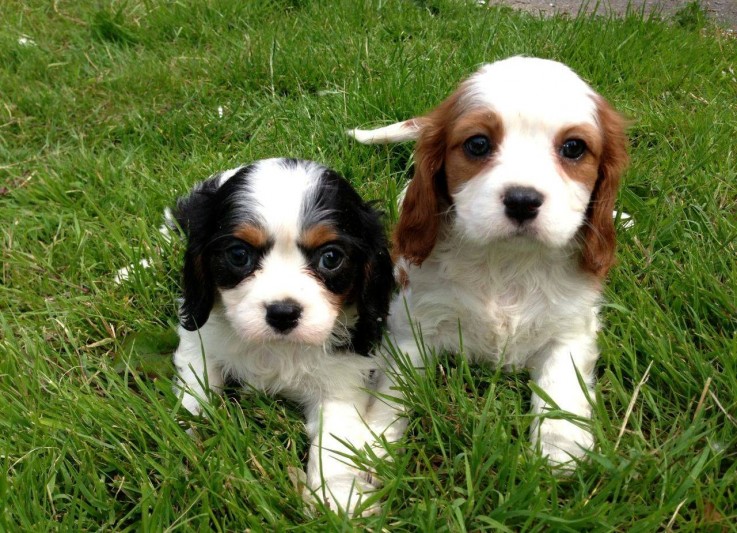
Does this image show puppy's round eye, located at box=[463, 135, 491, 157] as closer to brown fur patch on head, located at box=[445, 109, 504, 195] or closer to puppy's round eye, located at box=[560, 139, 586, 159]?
brown fur patch on head, located at box=[445, 109, 504, 195]

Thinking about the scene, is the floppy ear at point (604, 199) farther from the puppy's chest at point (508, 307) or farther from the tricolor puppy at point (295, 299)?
the tricolor puppy at point (295, 299)

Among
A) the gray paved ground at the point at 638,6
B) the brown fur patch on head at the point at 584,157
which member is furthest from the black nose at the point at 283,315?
the gray paved ground at the point at 638,6

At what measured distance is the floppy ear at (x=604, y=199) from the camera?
233 centimetres

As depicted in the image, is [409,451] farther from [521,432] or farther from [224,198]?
Answer: [224,198]

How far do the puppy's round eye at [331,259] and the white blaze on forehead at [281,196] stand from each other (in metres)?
0.12

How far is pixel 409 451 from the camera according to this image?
79.5 inches

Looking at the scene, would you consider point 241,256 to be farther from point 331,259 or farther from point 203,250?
point 331,259

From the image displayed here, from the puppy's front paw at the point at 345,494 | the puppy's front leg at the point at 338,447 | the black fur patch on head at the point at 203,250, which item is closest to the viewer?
the puppy's front paw at the point at 345,494

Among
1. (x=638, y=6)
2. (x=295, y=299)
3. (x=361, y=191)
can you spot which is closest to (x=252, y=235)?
(x=295, y=299)

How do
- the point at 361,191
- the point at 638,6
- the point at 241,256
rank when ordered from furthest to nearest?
the point at 638,6 < the point at 361,191 < the point at 241,256

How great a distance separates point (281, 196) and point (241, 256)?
0.25 m

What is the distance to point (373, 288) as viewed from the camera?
2.41 meters

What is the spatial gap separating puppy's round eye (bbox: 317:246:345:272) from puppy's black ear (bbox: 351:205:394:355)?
0.14 m

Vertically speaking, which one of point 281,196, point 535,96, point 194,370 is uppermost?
point 535,96
